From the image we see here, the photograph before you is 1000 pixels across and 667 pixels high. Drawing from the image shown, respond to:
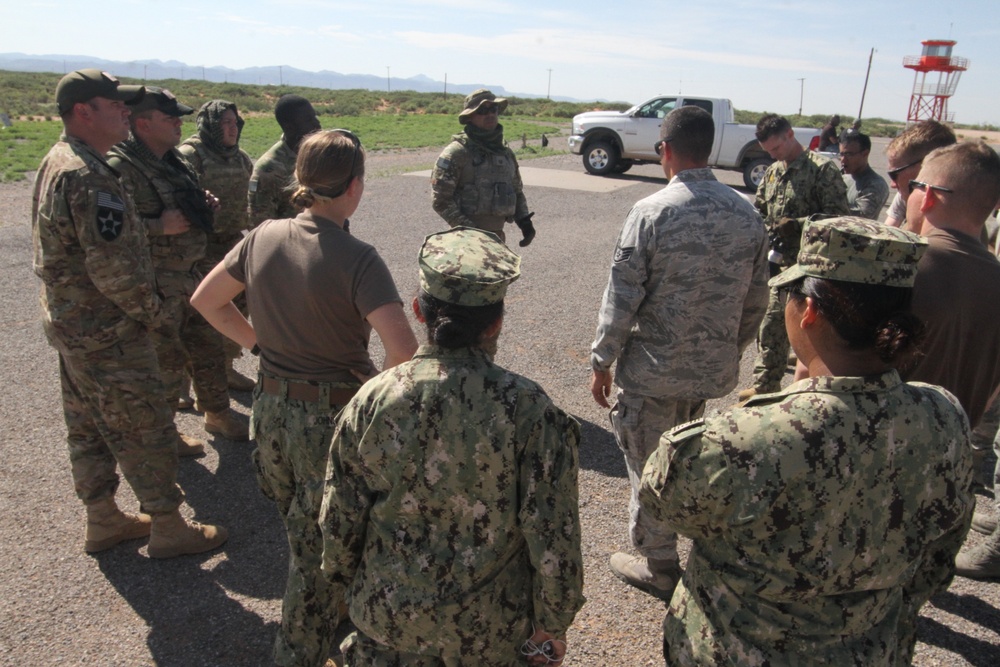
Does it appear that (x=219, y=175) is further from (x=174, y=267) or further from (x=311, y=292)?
(x=311, y=292)

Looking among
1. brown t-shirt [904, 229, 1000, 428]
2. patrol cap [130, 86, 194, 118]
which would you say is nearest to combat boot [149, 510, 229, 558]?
patrol cap [130, 86, 194, 118]

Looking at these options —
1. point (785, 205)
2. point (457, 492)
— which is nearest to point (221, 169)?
point (457, 492)

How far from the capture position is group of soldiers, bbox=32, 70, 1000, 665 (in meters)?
1.84

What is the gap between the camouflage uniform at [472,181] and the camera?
17.8 feet

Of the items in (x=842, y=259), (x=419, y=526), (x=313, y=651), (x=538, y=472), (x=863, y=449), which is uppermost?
(x=842, y=259)

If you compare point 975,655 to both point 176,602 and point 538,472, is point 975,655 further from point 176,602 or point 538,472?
point 176,602

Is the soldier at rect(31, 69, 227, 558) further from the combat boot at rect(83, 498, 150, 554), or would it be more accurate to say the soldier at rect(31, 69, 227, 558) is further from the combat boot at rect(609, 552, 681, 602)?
the combat boot at rect(609, 552, 681, 602)

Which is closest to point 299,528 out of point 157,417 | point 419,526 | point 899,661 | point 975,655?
point 419,526

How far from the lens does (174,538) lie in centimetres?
351

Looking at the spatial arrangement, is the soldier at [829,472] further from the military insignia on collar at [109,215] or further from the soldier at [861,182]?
the soldier at [861,182]

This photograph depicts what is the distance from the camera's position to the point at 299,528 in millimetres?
2496

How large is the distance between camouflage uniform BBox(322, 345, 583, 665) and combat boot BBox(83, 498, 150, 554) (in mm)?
2150

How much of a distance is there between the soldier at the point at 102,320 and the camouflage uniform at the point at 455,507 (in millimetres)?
1838

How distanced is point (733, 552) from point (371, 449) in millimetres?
921
